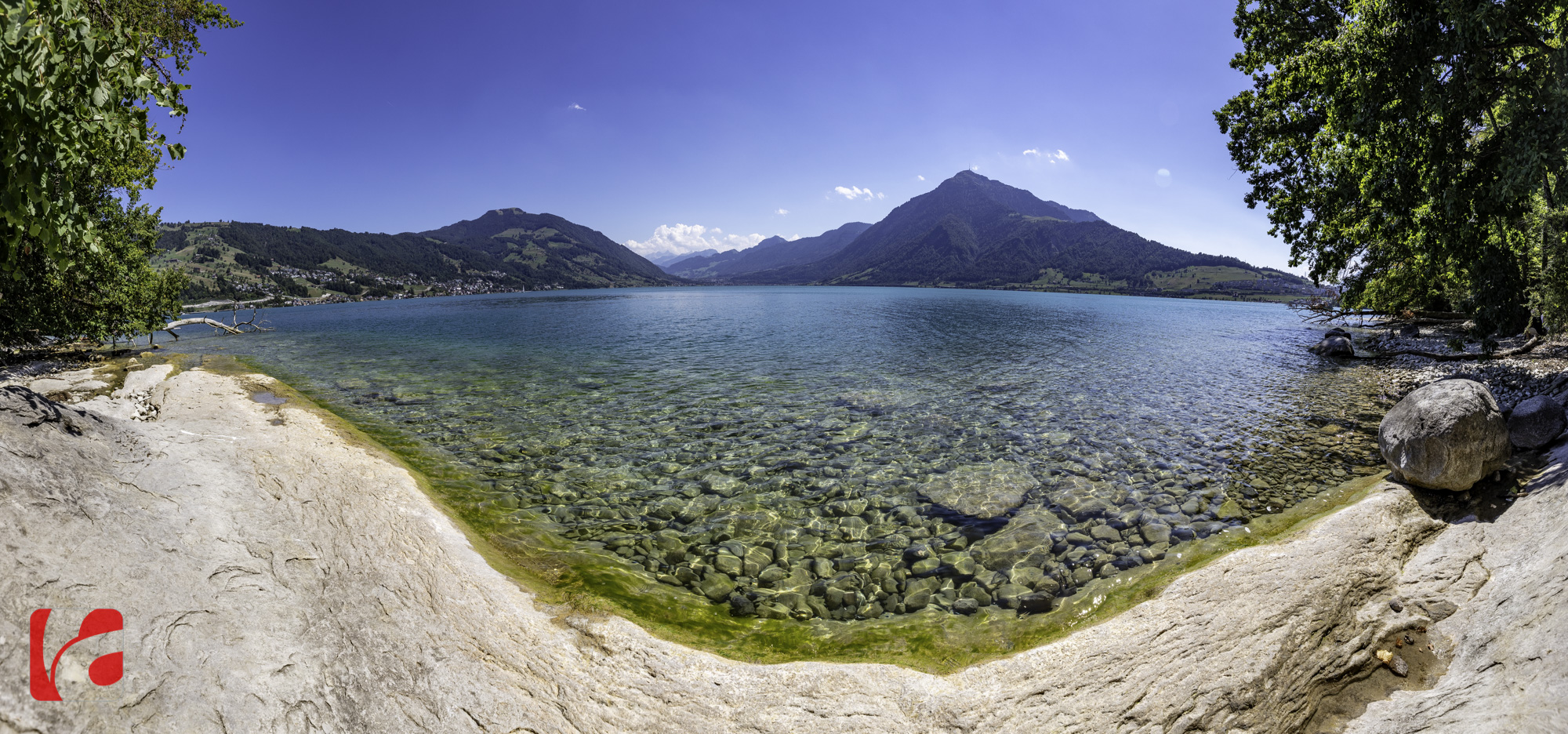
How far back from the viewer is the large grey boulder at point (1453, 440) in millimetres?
9930

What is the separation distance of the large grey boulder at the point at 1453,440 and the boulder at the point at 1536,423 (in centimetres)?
232

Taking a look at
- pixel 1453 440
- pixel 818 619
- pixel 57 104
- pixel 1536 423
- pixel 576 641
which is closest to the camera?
pixel 57 104

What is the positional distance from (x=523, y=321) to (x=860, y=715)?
8323cm

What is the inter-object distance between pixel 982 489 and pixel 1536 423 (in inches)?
494

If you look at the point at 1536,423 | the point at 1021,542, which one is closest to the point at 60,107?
the point at 1021,542

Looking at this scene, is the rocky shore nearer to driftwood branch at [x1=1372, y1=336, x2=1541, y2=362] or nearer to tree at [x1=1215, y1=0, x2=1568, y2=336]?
tree at [x1=1215, y1=0, x2=1568, y2=336]

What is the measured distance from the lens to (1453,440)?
1005 centimetres

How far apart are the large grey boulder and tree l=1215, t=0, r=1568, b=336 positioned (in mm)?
8149

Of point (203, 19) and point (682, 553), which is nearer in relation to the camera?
point (682, 553)

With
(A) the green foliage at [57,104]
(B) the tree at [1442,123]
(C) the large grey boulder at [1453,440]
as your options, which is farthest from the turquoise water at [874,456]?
(A) the green foliage at [57,104]

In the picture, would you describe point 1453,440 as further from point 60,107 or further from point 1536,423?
point 60,107

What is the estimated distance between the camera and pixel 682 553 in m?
10.6

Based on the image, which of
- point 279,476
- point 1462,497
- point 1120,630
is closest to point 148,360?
point 279,476

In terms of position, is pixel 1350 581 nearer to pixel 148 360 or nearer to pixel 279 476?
pixel 279 476
